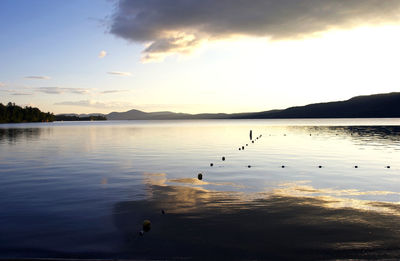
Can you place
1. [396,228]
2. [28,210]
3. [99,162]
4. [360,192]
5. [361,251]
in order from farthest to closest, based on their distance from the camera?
[99,162]
[360,192]
[28,210]
[396,228]
[361,251]

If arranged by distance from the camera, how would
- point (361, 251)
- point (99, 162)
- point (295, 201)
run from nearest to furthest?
point (361, 251), point (295, 201), point (99, 162)

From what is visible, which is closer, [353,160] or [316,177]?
[316,177]

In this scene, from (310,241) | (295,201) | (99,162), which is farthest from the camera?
(99,162)

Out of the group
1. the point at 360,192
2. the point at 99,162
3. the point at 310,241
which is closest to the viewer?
the point at 310,241

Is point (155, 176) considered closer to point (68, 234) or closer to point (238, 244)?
point (68, 234)

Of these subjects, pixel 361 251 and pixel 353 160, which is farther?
pixel 353 160

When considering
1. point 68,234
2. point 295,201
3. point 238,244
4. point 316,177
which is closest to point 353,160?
point 316,177

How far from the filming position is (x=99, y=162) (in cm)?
4062

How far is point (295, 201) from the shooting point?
2028 centimetres

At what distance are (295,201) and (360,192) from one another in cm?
647

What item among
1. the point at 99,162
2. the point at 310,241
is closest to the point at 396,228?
the point at 310,241

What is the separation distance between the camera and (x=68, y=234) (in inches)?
559

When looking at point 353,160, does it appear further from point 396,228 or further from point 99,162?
point 99,162

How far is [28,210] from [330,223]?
16493mm
